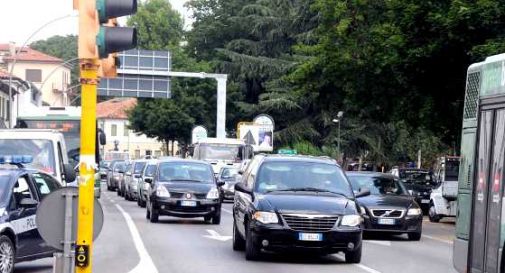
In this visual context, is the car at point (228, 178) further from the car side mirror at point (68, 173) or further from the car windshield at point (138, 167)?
the car side mirror at point (68, 173)

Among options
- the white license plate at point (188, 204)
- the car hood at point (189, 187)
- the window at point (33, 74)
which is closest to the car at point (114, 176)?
the car hood at point (189, 187)

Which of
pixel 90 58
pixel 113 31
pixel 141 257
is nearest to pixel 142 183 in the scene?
pixel 141 257

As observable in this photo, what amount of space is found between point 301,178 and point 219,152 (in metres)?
33.5

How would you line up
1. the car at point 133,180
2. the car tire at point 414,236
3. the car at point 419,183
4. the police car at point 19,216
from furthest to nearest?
the car at point 133,180
the car at point 419,183
the car tire at point 414,236
the police car at point 19,216

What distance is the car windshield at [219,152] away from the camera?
51.6 m

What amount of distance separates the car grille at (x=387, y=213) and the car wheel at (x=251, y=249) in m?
7.17

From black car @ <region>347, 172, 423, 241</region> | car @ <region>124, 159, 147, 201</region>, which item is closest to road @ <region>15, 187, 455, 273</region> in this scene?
black car @ <region>347, 172, 423, 241</region>

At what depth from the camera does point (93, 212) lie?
→ 954cm

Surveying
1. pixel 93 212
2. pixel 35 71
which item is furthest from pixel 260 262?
pixel 35 71

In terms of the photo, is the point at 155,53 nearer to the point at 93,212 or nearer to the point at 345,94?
the point at 345,94

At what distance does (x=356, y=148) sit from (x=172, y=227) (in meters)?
40.6

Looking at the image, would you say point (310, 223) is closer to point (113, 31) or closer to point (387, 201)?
point (387, 201)

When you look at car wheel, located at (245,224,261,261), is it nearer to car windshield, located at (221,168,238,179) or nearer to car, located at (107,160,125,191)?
car windshield, located at (221,168,238,179)

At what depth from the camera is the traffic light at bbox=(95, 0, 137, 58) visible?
9195 mm
